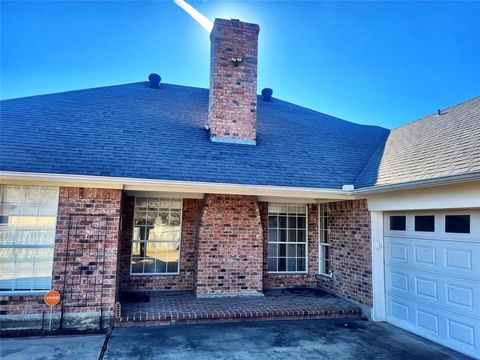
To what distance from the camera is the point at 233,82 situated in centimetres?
884

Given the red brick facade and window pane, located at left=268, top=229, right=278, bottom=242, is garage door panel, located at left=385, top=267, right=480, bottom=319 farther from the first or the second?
window pane, located at left=268, top=229, right=278, bottom=242

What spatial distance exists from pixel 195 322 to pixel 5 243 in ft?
12.1

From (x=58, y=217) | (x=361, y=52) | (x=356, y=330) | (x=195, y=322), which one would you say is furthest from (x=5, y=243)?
(x=361, y=52)

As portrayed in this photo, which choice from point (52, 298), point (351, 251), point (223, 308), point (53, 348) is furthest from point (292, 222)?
point (53, 348)

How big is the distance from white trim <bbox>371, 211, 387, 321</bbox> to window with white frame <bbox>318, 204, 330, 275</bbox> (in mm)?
2015

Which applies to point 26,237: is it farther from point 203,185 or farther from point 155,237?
point 203,185

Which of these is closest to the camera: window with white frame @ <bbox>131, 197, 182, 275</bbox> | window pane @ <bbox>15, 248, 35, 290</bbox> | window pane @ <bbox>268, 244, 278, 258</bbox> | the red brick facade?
window pane @ <bbox>15, 248, 35, 290</bbox>

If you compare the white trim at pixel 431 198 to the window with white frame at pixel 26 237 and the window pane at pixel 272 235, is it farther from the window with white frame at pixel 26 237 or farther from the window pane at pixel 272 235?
the window with white frame at pixel 26 237

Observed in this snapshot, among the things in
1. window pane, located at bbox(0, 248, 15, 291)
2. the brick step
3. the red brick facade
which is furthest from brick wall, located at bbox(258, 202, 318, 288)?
window pane, located at bbox(0, 248, 15, 291)

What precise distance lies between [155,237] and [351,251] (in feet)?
15.5

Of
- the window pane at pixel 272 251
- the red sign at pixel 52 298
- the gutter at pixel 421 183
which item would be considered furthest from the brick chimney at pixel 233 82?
the red sign at pixel 52 298

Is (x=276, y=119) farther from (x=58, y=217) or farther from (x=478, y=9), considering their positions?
(x=58, y=217)

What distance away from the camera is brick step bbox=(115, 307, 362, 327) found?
5973 millimetres

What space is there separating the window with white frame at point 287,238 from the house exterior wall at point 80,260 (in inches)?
170
